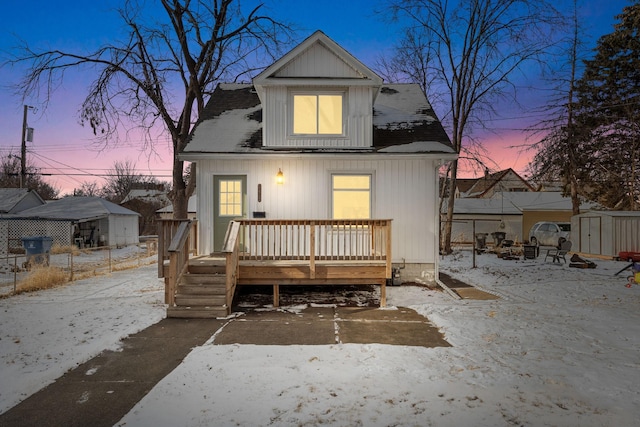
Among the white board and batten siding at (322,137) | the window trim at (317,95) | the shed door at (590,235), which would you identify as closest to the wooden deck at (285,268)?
the white board and batten siding at (322,137)

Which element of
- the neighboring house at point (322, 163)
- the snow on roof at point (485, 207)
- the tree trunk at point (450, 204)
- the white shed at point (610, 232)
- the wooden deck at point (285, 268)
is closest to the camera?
the wooden deck at point (285, 268)

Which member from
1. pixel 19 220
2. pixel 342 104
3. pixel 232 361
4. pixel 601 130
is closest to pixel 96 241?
pixel 19 220

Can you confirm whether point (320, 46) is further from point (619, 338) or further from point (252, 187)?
point (619, 338)

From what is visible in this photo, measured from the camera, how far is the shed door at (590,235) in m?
18.0

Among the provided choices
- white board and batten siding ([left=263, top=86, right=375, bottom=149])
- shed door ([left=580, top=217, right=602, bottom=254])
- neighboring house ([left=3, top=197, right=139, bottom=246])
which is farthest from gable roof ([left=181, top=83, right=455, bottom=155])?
neighboring house ([left=3, top=197, right=139, bottom=246])

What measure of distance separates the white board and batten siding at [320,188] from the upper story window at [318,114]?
0.92 m

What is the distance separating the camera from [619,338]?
5871mm

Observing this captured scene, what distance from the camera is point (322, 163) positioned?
9641 millimetres

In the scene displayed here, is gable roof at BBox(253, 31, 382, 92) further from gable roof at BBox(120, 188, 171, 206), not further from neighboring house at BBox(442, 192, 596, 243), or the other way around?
gable roof at BBox(120, 188, 171, 206)

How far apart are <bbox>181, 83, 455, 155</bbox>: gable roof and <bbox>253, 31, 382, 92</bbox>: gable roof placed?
140cm

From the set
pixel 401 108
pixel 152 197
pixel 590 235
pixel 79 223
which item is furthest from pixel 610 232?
pixel 152 197

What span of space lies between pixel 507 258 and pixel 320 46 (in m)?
13.2

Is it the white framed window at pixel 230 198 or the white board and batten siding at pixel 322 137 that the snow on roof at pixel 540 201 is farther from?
the white framed window at pixel 230 198

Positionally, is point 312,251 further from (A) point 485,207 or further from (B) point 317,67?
(A) point 485,207
